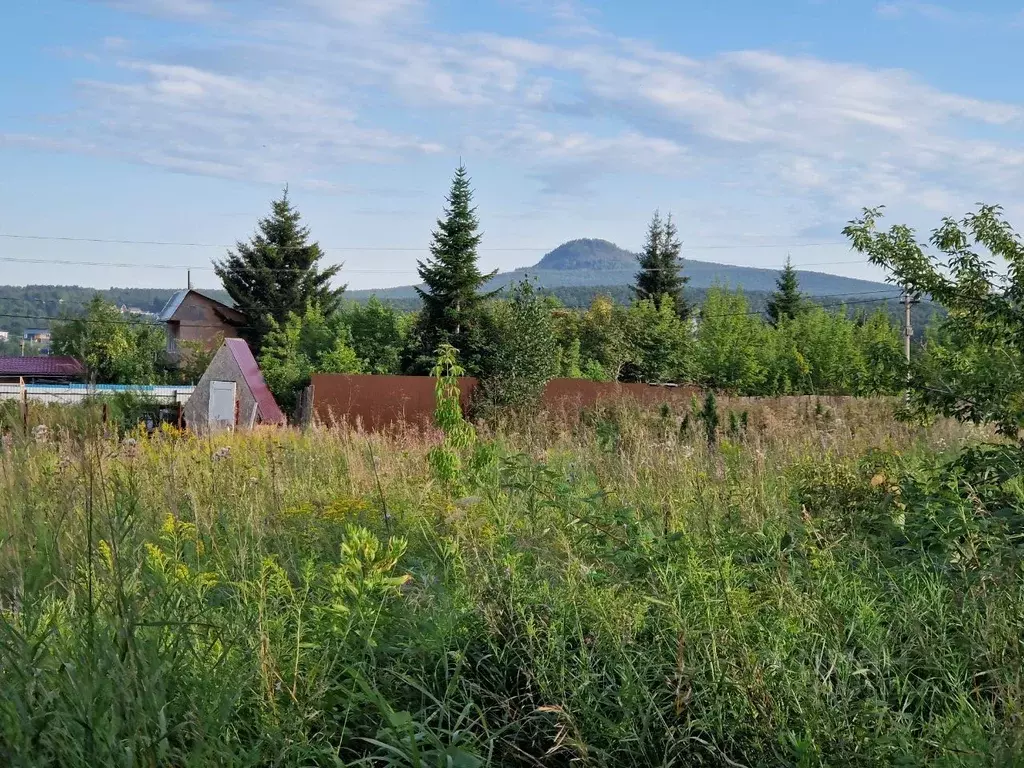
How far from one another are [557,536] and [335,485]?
9.40ft

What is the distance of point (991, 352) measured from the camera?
5164mm

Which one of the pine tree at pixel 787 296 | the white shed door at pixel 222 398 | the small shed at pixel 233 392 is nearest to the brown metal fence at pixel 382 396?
the small shed at pixel 233 392

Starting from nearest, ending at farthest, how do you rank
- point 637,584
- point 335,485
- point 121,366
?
1. point 637,584
2. point 335,485
3. point 121,366

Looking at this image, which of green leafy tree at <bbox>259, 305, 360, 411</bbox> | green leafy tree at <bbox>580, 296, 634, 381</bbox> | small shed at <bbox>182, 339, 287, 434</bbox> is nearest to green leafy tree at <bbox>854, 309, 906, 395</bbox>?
small shed at <bbox>182, 339, 287, 434</bbox>

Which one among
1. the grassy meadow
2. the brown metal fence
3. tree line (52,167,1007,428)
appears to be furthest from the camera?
tree line (52,167,1007,428)

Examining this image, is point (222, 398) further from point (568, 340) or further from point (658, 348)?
point (568, 340)

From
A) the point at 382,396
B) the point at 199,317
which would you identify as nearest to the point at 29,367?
the point at 199,317

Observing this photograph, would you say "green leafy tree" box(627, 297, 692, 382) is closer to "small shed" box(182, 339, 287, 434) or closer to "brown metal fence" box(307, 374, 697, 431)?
"brown metal fence" box(307, 374, 697, 431)

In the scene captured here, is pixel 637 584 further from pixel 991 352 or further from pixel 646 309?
pixel 646 309

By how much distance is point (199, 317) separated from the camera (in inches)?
2323

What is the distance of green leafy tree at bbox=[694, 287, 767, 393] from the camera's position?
33719 mm

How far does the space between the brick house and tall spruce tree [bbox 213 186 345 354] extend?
136 inches

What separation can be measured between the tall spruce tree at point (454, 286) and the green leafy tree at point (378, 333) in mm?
3077

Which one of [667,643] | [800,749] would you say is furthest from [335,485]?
[800,749]
